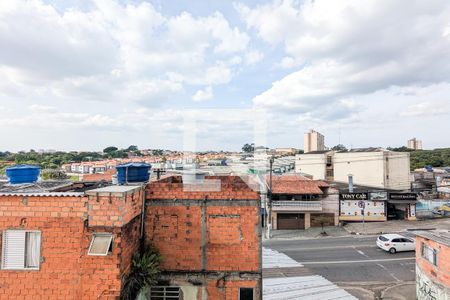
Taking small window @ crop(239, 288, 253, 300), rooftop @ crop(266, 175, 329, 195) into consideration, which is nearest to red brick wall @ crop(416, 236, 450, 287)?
small window @ crop(239, 288, 253, 300)

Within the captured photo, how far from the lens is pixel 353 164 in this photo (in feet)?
123

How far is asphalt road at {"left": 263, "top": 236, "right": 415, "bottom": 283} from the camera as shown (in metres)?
14.8

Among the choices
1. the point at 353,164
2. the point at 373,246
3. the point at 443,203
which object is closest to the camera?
the point at 373,246

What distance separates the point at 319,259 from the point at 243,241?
13.6 metres

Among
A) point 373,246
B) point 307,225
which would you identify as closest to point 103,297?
point 373,246

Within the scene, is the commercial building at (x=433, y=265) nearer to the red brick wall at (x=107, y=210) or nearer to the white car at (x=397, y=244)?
the white car at (x=397, y=244)

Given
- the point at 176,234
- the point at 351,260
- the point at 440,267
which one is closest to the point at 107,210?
the point at 176,234

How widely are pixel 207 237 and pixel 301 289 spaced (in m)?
5.72

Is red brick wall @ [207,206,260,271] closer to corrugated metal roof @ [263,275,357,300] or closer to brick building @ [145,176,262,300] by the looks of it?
brick building @ [145,176,262,300]

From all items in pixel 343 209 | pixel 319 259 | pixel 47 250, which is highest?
pixel 47 250

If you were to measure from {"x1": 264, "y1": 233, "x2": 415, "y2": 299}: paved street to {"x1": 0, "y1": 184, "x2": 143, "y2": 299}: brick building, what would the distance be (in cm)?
1316

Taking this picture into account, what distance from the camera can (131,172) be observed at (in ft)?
22.7

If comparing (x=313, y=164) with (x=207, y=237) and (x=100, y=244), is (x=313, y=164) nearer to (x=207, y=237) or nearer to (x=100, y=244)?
(x=207, y=237)

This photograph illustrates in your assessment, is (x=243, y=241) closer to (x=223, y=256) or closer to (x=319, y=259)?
(x=223, y=256)
